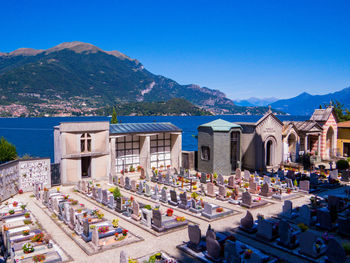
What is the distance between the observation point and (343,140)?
39.1 metres

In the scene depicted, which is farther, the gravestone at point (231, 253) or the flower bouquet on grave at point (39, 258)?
the flower bouquet on grave at point (39, 258)

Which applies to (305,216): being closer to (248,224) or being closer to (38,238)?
(248,224)

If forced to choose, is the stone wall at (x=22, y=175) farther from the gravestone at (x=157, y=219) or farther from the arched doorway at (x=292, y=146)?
the arched doorway at (x=292, y=146)

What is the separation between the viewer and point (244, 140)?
31953 mm

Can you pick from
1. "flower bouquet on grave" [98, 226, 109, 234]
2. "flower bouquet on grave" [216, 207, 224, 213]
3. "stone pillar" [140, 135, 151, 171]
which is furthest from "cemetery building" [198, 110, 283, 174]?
"flower bouquet on grave" [98, 226, 109, 234]

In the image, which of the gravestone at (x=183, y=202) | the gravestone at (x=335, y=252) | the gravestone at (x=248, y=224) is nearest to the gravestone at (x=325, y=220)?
the gravestone at (x=248, y=224)

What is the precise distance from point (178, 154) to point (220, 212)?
48.6 feet

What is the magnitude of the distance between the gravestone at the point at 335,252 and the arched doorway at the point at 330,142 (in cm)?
3090

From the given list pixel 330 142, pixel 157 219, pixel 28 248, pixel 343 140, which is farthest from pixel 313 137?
pixel 28 248

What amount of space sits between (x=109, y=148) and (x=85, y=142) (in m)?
2.25

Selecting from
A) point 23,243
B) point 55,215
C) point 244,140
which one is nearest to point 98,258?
point 23,243

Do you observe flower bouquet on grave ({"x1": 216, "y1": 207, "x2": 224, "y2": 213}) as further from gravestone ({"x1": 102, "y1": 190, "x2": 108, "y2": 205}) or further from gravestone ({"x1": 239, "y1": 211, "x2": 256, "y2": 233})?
gravestone ({"x1": 102, "y1": 190, "x2": 108, "y2": 205})

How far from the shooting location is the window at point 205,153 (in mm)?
30422

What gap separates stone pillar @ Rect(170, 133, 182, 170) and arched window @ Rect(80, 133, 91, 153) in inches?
374
